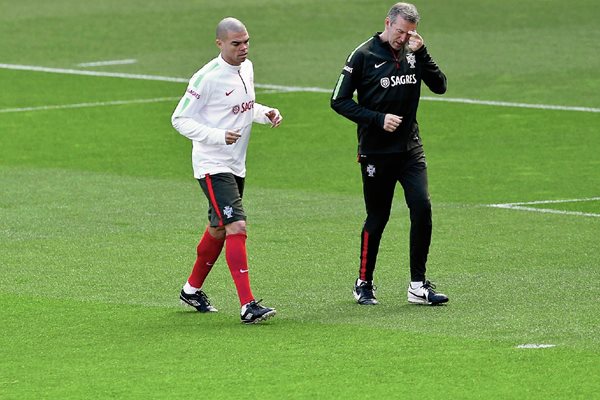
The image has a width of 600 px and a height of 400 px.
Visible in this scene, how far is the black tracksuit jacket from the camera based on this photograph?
43.6ft

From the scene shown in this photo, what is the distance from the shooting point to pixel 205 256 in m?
13.2

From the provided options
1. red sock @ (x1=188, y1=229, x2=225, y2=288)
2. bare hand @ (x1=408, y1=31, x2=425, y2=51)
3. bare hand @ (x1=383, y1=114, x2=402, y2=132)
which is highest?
bare hand @ (x1=408, y1=31, x2=425, y2=51)

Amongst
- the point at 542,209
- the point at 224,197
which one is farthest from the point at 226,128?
the point at 542,209

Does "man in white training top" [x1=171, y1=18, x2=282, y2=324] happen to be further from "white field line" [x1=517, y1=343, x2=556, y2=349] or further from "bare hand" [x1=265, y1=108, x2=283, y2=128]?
"white field line" [x1=517, y1=343, x2=556, y2=349]

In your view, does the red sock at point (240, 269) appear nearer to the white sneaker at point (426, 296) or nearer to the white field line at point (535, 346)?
the white sneaker at point (426, 296)

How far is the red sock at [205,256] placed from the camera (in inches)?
517

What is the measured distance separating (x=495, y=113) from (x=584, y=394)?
15661 millimetres

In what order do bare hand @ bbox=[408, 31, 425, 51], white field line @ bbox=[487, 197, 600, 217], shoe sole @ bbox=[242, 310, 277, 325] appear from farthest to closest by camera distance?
white field line @ bbox=[487, 197, 600, 217], bare hand @ bbox=[408, 31, 425, 51], shoe sole @ bbox=[242, 310, 277, 325]

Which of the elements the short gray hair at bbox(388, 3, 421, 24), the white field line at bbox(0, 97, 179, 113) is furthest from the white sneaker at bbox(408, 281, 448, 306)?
the white field line at bbox(0, 97, 179, 113)

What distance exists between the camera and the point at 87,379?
10.7 meters

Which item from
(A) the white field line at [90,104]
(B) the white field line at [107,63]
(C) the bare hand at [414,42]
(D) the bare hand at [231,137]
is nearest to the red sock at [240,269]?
(D) the bare hand at [231,137]

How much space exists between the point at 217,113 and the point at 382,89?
133cm

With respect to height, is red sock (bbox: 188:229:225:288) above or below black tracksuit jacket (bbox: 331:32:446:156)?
below

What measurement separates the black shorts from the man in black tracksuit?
1.13m
